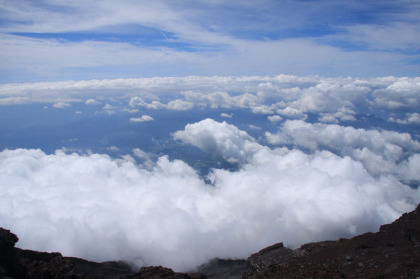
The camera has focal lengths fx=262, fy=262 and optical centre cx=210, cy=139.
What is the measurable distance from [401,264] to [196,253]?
105 m

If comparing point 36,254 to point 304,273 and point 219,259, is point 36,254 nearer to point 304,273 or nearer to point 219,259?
point 304,273

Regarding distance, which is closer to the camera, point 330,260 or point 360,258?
point 360,258

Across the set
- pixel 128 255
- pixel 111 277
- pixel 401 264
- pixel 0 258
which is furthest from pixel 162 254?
pixel 401 264

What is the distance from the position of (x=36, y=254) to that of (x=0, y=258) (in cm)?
2752

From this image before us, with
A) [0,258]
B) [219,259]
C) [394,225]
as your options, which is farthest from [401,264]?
[219,259]

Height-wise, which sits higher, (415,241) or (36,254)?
(36,254)

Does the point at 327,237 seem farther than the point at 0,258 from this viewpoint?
Yes

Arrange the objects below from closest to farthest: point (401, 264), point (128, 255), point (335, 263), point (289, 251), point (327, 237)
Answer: point (401, 264)
point (335, 263)
point (289, 251)
point (327, 237)
point (128, 255)

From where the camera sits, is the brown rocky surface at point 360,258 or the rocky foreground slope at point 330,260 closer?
the brown rocky surface at point 360,258

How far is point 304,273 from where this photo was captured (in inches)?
1309

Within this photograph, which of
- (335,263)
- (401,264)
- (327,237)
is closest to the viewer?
(401,264)

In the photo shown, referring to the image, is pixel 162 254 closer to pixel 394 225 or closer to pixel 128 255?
pixel 128 255

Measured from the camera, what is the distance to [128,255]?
12025cm

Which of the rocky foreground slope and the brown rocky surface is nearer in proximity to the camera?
the brown rocky surface
